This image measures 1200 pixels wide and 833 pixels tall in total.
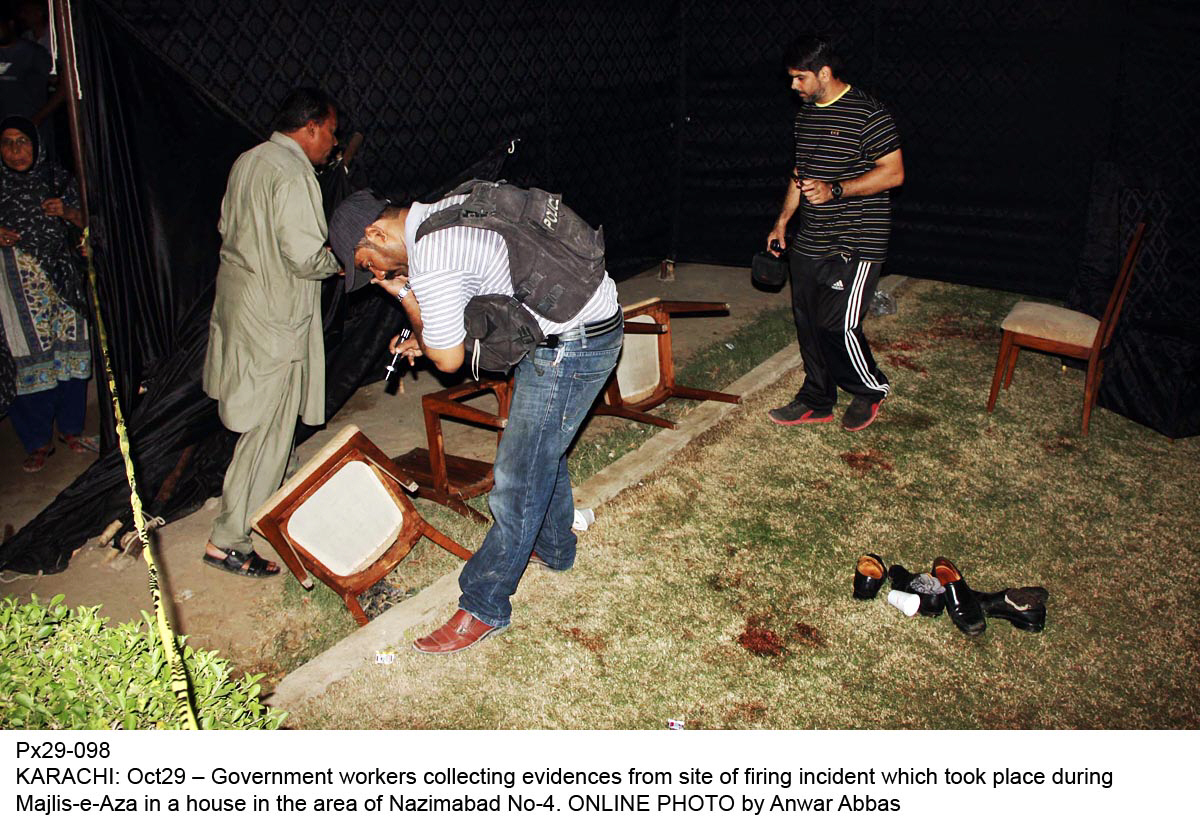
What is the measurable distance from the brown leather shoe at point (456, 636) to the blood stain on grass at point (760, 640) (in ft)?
3.49

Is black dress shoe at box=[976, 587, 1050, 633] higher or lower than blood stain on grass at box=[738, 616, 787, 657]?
higher

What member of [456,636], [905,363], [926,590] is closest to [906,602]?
[926,590]

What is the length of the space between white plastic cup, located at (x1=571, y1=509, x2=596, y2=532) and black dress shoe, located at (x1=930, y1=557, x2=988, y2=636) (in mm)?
1669

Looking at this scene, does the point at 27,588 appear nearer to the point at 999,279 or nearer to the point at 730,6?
the point at 730,6

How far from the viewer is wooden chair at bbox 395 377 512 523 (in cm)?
443

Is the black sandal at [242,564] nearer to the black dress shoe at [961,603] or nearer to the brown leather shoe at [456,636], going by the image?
the brown leather shoe at [456,636]

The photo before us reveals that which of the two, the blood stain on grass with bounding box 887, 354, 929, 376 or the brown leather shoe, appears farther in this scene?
the blood stain on grass with bounding box 887, 354, 929, 376

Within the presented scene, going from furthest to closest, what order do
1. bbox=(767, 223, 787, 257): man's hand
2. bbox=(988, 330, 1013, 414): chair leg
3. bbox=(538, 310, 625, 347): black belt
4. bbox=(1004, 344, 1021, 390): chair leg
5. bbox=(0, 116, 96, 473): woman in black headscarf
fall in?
bbox=(1004, 344, 1021, 390): chair leg → bbox=(988, 330, 1013, 414): chair leg → bbox=(767, 223, 787, 257): man's hand → bbox=(0, 116, 96, 473): woman in black headscarf → bbox=(538, 310, 625, 347): black belt

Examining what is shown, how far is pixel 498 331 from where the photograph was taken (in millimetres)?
3059

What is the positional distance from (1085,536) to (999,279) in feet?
14.3

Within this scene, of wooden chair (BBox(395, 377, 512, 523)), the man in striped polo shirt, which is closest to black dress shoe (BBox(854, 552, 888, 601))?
the man in striped polo shirt

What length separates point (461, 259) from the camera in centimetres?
289

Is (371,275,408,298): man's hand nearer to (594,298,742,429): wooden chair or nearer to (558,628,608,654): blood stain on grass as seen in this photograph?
(558,628,608,654): blood stain on grass

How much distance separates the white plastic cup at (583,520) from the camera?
444 centimetres
